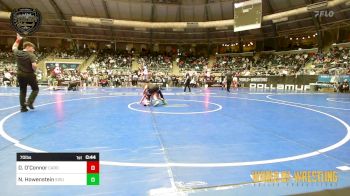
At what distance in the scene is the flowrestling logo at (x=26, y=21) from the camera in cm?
533

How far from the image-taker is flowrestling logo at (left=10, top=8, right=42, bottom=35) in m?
5.33

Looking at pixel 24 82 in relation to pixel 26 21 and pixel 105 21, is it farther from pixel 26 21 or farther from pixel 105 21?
pixel 105 21

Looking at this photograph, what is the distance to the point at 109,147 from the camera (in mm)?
4496

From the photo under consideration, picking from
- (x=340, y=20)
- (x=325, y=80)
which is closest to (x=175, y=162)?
(x=325, y=80)

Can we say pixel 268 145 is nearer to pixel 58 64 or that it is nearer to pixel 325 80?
pixel 325 80

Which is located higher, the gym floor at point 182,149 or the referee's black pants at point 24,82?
the referee's black pants at point 24,82

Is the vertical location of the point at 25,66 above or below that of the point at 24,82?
above

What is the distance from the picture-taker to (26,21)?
553 cm

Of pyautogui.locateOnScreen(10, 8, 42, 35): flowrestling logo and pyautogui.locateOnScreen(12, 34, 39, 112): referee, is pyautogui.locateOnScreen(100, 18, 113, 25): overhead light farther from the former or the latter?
pyautogui.locateOnScreen(10, 8, 42, 35): flowrestling logo

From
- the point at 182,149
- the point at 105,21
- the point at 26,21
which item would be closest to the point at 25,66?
the point at 26,21
